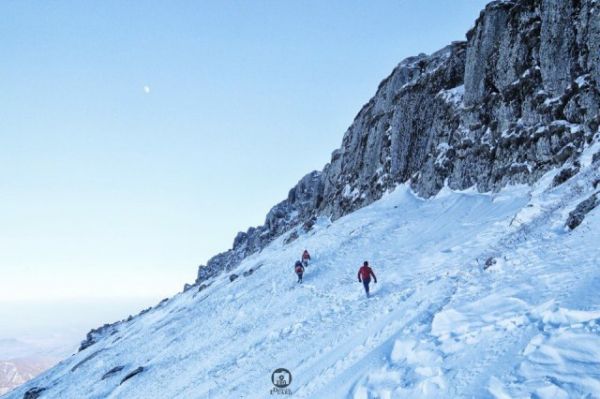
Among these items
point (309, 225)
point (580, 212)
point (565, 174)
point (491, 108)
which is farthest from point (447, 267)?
point (309, 225)

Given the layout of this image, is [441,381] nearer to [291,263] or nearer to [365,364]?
[365,364]

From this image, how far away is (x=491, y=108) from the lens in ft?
106

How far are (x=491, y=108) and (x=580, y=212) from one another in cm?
2243

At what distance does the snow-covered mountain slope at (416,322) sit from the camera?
678 centimetres

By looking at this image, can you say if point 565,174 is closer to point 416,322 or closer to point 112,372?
point 416,322

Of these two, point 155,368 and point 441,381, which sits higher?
point 441,381

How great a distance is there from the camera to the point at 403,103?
149 feet

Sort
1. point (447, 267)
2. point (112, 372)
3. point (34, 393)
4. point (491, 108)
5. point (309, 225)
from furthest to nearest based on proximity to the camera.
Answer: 1. point (309, 225)
2. point (491, 108)
3. point (34, 393)
4. point (112, 372)
5. point (447, 267)

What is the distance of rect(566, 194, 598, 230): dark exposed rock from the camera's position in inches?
487

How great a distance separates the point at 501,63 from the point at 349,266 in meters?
22.6

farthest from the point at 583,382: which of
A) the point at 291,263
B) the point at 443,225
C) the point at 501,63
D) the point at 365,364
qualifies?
the point at 501,63
